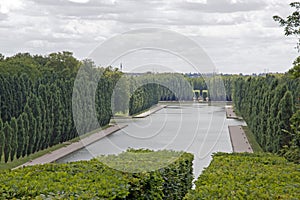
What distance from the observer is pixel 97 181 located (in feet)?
17.7

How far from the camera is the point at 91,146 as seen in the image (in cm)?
1903

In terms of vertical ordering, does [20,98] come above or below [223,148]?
above

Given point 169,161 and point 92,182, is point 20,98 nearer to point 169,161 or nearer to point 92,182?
point 169,161

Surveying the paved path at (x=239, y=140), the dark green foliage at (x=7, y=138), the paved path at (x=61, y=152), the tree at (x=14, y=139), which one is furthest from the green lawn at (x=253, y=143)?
the dark green foliage at (x=7, y=138)

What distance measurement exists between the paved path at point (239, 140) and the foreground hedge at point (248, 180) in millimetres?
10413

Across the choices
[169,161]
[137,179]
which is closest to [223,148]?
[169,161]

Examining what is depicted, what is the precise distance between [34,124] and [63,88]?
4.94 m

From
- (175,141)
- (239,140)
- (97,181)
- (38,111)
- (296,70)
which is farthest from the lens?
(239,140)

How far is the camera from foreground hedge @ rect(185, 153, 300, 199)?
4.61 m

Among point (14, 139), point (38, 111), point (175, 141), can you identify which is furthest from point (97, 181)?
point (38, 111)

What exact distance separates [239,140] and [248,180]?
15517mm

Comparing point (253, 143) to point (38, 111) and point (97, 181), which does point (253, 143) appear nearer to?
point (38, 111)

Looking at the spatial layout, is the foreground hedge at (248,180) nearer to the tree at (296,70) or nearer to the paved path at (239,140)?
the tree at (296,70)

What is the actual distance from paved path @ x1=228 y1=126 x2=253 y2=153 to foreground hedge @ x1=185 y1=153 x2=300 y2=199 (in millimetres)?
10413
